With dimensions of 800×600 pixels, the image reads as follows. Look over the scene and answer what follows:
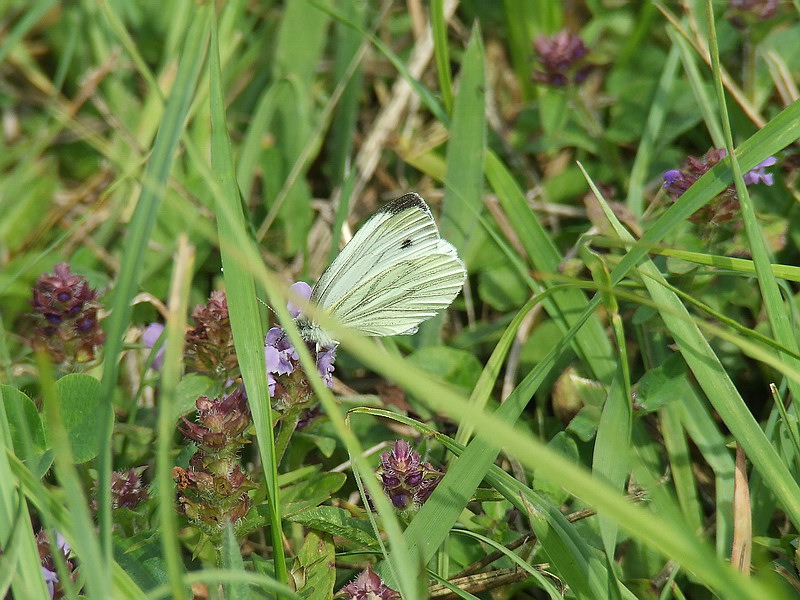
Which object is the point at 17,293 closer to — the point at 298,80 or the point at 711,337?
the point at 298,80

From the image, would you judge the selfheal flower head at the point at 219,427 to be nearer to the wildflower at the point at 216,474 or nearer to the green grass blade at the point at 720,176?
the wildflower at the point at 216,474

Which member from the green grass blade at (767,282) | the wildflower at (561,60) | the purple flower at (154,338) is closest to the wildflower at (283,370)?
the purple flower at (154,338)

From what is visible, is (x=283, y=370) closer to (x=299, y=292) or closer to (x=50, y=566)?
(x=299, y=292)

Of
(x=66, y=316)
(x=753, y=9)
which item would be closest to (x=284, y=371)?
(x=66, y=316)

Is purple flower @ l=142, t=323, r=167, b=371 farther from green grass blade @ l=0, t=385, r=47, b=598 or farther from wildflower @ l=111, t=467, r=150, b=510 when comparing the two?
green grass blade @ l=0, t=385, r=47, b=598

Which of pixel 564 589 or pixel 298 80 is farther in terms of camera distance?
pixel 298 80

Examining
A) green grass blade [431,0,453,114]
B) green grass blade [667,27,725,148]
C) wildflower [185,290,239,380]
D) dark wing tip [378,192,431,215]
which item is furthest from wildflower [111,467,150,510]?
green grass blade [667,27,725,148]

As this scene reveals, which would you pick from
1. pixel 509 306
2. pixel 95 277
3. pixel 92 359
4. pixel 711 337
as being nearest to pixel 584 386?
pixel 711 337

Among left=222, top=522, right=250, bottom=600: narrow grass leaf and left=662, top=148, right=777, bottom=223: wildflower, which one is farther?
left=662, top=148, right=777, bottom=223: wildflower
